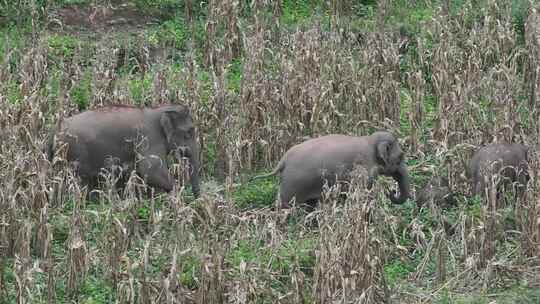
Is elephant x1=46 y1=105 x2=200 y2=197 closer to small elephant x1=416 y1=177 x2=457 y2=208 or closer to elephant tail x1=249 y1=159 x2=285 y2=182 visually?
elephant tail x1=249 y1=159 x2=285 y2=182

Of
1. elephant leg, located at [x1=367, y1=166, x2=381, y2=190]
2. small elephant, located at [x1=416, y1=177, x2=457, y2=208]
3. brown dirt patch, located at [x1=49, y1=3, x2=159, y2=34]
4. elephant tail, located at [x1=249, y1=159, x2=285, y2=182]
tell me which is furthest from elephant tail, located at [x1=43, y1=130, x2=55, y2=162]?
brown dirt patch, located at [x1=49, y1=3, x2=159, y2=34]

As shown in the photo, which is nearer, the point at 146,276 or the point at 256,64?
the point at 146,276

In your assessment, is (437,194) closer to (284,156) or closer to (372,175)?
(372,175)

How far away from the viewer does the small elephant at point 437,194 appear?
1241 centimetres

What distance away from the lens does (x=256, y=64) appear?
548 inches

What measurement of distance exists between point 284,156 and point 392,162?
3.36ft

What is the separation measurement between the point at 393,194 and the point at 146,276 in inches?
140

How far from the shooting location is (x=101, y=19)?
16.3 m

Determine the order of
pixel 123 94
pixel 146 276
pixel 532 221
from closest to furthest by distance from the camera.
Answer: pixel 146 276 < pixel 532 221 < pixel 123 94

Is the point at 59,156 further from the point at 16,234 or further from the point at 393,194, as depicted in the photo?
the point at 393,194

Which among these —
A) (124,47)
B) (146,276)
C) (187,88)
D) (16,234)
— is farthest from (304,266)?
(124,47)

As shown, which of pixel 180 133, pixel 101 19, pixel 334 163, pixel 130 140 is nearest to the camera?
pixel 334 163

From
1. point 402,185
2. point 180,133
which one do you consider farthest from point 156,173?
point 402,185

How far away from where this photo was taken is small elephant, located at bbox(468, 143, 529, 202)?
476 inches
